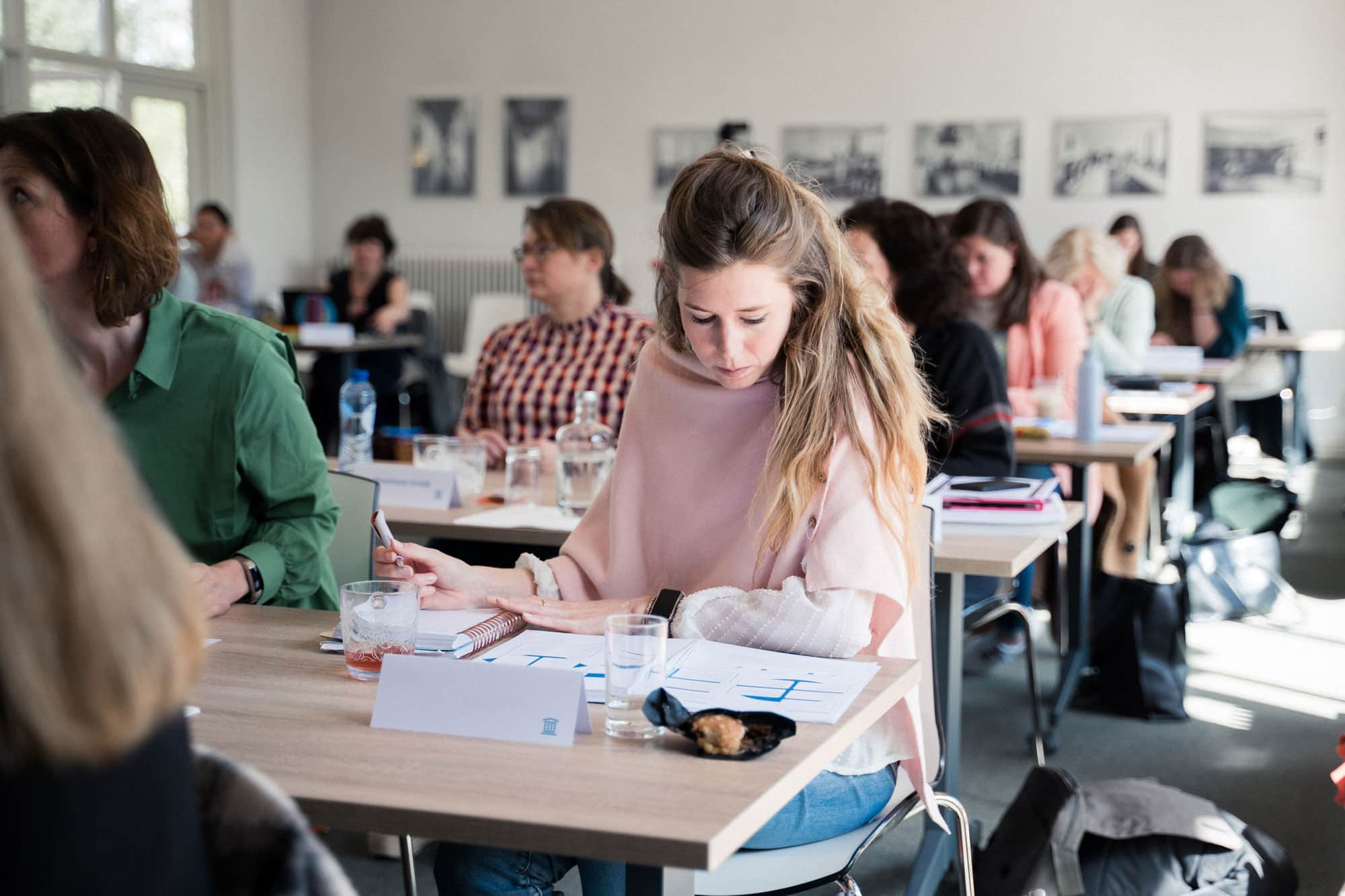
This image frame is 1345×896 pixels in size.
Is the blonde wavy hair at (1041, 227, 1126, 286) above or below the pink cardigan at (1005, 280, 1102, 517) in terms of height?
above

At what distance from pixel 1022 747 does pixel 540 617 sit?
217 cm

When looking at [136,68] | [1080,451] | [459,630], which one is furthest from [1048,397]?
[136,68]

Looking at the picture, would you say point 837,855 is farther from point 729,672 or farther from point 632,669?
point 632,669

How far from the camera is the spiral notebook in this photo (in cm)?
158

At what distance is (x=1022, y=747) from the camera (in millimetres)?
3541

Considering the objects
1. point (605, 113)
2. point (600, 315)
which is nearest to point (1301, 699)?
point (600, 315)

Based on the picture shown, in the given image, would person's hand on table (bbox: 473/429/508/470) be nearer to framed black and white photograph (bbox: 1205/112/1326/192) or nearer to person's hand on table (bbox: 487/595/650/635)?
person's hand on table (bbox: 487/595/650/635)

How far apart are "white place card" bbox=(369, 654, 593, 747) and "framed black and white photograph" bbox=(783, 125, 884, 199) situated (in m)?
8.33

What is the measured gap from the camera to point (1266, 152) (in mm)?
8578

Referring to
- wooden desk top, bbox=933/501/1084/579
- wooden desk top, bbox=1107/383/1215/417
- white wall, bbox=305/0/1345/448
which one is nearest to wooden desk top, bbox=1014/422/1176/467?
wooden desk top, bbox=933/501/1084/579

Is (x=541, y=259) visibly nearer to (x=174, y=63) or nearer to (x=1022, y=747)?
(x=1022, y=747)

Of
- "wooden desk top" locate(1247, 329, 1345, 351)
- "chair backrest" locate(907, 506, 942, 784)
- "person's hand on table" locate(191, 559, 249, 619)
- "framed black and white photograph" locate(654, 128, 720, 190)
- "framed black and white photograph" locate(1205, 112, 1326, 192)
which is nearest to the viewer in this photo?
"person's hand on table" locate(191, 559, 249, 619)

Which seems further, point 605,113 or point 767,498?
point 605,113

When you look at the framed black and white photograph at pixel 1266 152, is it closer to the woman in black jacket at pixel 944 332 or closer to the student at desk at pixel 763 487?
the woman in black jacket at pixel 944 332
